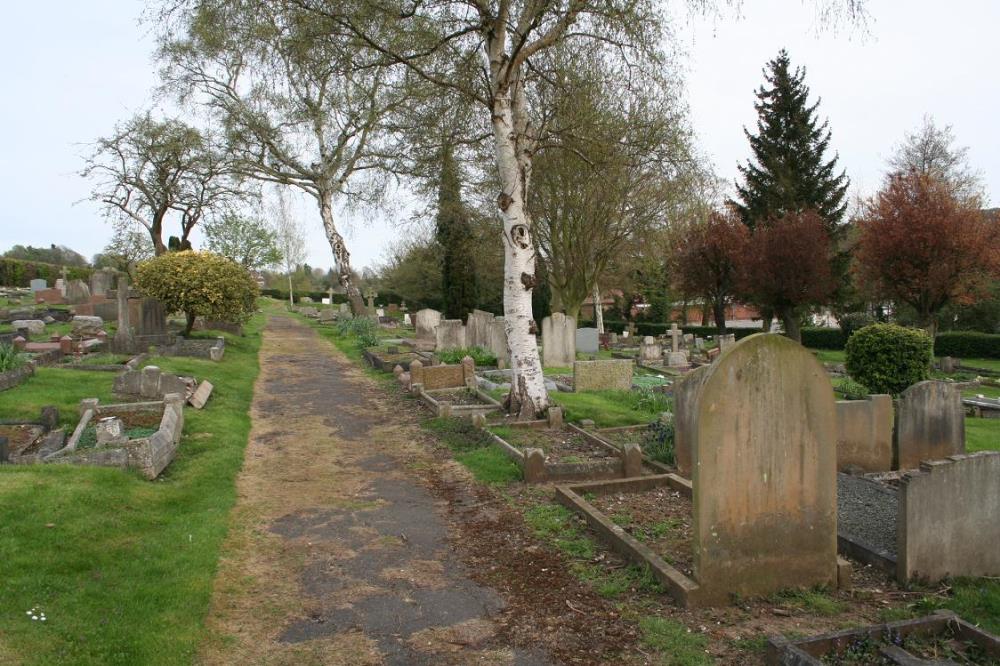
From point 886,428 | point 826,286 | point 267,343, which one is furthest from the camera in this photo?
point 826,286

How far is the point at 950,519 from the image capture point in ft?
16.0

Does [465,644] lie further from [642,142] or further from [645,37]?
[642,142]

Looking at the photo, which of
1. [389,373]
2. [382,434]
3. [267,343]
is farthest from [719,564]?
[267,343]

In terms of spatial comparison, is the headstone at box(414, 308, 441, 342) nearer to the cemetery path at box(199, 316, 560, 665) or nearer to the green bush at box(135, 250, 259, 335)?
the green bush at box(135, 250, 259, 335)

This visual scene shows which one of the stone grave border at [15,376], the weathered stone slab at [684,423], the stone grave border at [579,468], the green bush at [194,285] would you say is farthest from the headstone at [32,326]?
the weathered stone slab at [684,423]

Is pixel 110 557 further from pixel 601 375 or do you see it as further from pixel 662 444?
pixel 601 375

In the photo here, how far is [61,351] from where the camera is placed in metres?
15.5

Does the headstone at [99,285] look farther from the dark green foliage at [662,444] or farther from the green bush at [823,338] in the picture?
the green bush at [823,338]

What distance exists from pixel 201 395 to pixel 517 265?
19.4 ft

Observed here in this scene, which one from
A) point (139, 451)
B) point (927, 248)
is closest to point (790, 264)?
point (927, 248)

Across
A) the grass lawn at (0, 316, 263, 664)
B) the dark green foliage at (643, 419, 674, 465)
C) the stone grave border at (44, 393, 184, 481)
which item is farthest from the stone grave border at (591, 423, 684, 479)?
the stone grave border at (44, 393, 184, 481)

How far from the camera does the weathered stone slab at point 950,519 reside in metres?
4.79

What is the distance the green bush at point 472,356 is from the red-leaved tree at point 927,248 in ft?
51.3

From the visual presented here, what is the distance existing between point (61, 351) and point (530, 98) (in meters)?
12.5
